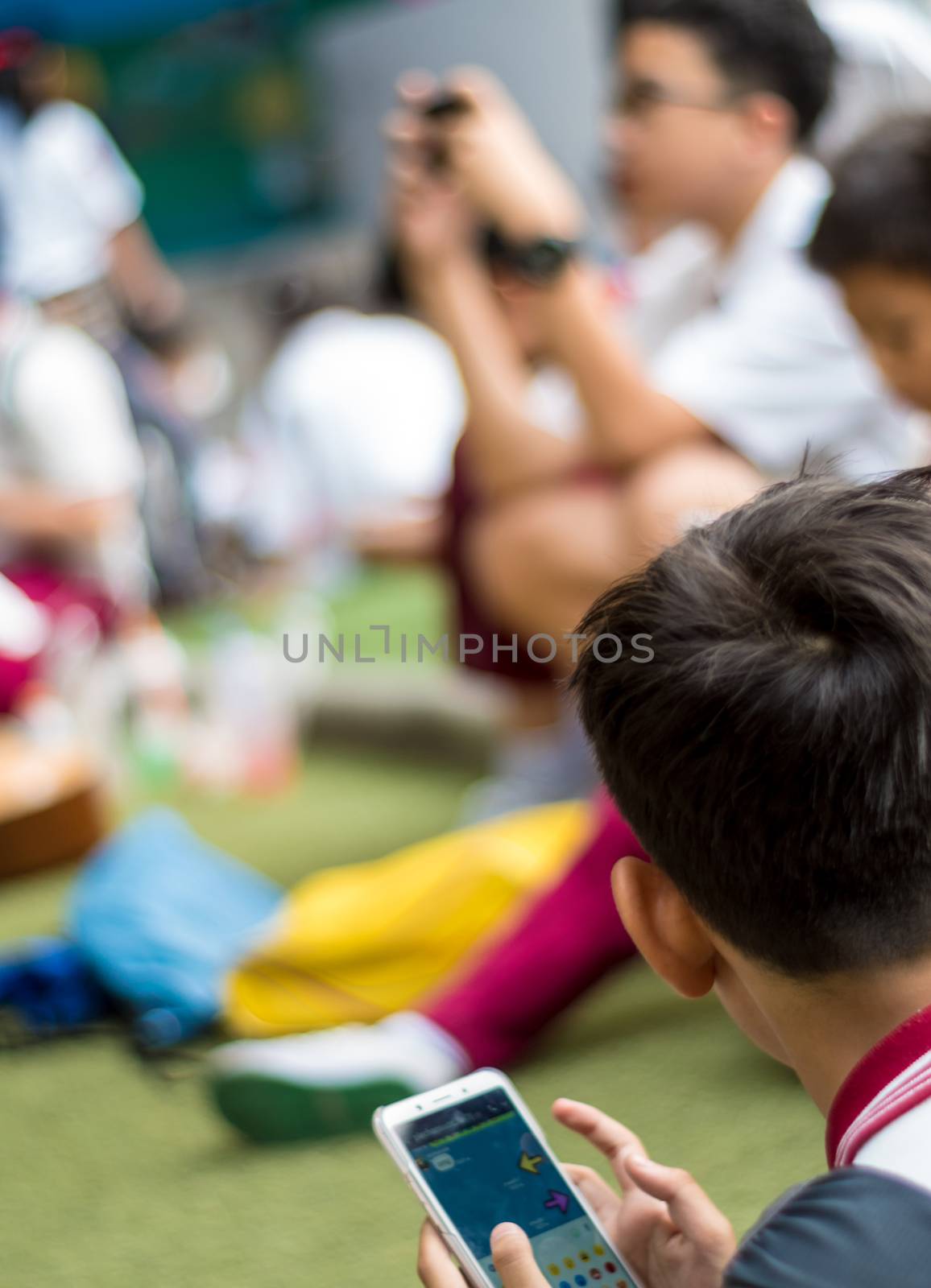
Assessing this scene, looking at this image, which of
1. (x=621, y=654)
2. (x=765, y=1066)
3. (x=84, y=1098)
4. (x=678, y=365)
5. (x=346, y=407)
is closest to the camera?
(x=621, y=654)

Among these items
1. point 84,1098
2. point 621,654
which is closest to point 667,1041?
point 84,1098

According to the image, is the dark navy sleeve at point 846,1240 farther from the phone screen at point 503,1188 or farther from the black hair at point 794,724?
the phone screen at point 503,1188

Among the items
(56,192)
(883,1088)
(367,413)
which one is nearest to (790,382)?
(883,1088)

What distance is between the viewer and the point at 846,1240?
518 mm

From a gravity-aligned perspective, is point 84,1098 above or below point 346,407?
above

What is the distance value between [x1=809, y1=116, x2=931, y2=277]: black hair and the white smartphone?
95cm

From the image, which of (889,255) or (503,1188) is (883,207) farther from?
(503,1188)

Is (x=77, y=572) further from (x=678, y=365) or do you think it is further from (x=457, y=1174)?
(x=457, y=1174)

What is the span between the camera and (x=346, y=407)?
156 inches

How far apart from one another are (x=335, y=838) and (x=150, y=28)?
587 centimetres

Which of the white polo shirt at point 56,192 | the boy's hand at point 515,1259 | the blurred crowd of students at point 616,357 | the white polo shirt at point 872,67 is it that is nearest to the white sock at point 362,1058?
the blurred crowd of students at point 616,357

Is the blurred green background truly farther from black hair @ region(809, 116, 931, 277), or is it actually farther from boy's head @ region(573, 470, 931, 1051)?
boy's head @ region(573, 470, 931, 1051)

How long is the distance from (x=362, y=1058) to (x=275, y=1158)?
116mm

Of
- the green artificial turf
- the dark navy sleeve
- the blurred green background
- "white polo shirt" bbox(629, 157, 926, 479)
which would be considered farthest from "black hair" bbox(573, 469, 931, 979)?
the blurred green background
